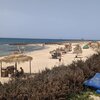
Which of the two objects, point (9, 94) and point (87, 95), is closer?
point (9, 94)

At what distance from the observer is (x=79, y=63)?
10172mm

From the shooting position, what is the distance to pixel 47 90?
6309mm

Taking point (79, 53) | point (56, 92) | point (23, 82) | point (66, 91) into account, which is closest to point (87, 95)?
point (66, 91)

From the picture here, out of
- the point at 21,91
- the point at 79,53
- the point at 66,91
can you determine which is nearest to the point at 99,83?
the point at 66,91

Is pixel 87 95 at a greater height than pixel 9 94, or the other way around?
pixel 9 94

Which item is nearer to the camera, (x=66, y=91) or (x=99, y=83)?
(x=66, y=91)

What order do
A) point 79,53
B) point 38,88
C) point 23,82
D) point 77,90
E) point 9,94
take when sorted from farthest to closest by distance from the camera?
1. point 79,53
2. point 77,90
3. point 23,82
4. point 38,88
5. point 9,94

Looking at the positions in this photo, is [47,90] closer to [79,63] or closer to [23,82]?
[23,82]

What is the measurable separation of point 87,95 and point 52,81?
137cm

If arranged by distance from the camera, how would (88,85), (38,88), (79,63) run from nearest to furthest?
(38,88), (88,85), (79,63)

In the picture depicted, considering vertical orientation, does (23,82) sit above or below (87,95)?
above

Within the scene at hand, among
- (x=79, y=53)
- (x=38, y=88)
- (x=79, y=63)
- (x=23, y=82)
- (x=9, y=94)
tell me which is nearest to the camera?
(x=9, y=94)

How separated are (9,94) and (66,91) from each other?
6.29ft

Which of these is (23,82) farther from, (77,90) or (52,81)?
(77,90)
